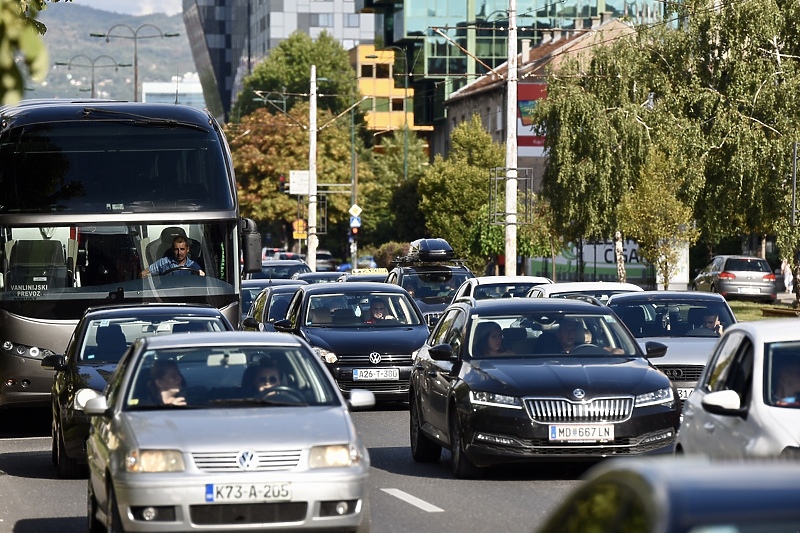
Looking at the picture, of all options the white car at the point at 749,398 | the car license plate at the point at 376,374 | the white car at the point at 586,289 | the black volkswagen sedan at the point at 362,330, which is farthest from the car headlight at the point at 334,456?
the white car at the point at 586,289

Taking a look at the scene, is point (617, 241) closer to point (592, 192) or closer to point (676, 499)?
point (592, 192)

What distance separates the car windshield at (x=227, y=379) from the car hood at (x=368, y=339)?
10.2 metres

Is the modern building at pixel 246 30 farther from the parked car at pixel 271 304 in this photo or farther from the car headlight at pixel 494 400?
the car headlight at pixel 494 400

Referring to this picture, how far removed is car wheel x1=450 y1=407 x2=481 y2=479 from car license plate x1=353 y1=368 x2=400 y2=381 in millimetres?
6662

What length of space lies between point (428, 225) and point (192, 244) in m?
60.4

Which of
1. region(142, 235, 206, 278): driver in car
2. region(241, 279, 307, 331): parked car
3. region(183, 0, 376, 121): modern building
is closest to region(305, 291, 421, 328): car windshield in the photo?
region(241, 279, 307, 331): parked car

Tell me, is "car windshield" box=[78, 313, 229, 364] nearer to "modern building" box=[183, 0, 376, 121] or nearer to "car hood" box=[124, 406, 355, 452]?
"car hood" box=[124, 406, 355, 452]

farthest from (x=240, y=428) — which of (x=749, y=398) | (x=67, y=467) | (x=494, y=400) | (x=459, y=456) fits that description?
(x=67, y=467)

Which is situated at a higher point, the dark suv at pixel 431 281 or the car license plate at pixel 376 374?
the dark suv at pixel 431 281

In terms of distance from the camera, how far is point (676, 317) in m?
18.7

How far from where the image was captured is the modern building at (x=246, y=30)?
530 feet

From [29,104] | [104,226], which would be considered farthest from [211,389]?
[29,104]

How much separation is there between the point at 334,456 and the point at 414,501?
3213 millimetres

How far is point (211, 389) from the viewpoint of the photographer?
9977mm
